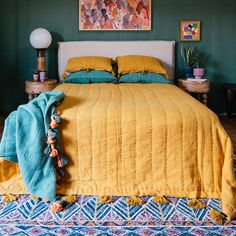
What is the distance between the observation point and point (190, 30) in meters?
4.45

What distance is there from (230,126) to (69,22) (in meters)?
2.49

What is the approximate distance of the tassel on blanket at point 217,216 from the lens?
1891mm

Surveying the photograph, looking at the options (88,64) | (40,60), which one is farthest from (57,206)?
(40,60)

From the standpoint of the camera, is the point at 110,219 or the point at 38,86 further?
the point at 38,86

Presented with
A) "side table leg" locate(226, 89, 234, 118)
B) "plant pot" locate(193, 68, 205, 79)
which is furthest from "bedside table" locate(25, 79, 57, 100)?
"side table leg" locate(226, 89, 234, 118)

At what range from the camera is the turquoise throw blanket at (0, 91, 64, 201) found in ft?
6.98

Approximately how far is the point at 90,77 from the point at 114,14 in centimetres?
110

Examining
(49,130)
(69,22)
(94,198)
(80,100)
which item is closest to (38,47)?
(69,22)

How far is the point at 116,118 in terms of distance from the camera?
2188mm

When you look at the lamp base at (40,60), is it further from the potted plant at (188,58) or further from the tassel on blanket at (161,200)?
the tassel on blanket at (161,200)

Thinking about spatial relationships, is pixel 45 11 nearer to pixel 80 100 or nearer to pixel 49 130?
pixel 80 100

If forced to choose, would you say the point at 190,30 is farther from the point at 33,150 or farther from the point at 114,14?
the point at 33,150

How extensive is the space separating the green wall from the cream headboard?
A: 0.42ft

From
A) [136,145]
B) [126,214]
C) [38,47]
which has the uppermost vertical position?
[38,47]
